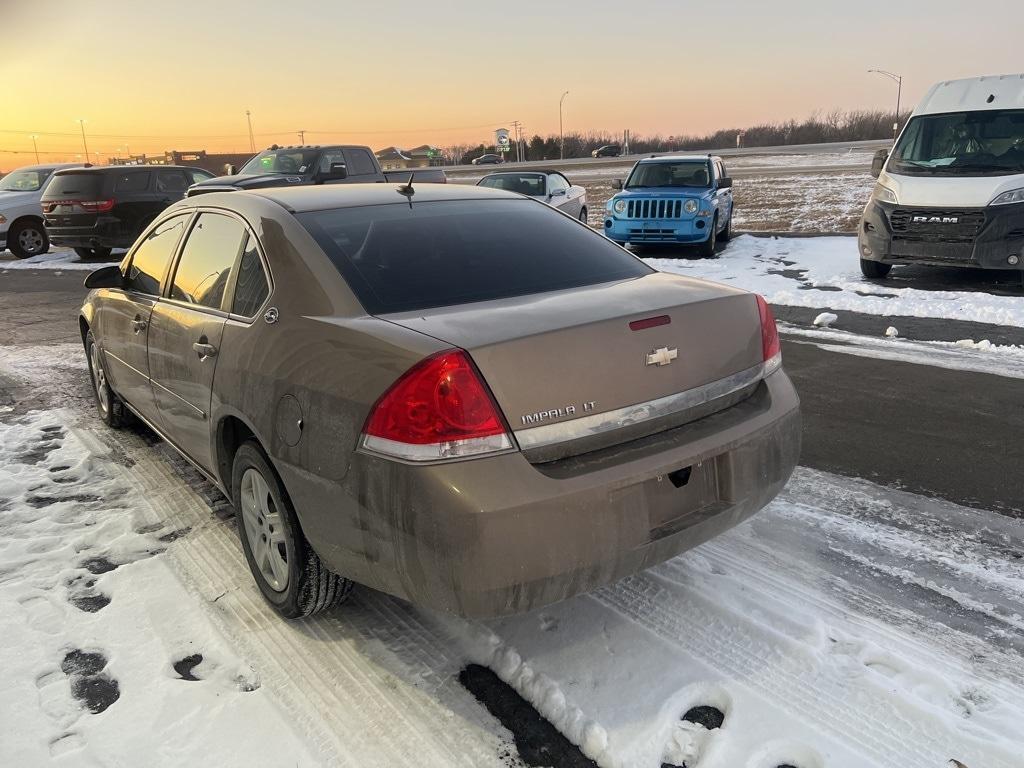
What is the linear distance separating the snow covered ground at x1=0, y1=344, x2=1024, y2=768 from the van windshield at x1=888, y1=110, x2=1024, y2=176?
7554 mm

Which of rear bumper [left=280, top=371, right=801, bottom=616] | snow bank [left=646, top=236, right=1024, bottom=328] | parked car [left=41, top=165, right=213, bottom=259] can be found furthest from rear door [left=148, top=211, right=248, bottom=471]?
parked car [left=41, top=165, right=213, bottom=259]

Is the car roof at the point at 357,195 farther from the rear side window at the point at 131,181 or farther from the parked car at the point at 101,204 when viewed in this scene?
the rear side window at the point at 131,181

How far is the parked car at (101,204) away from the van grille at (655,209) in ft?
31.3

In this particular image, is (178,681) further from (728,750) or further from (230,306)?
(728,750)

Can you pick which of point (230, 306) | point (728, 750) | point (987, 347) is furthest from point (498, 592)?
point (987, 347)

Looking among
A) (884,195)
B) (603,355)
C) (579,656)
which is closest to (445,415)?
(603,355)

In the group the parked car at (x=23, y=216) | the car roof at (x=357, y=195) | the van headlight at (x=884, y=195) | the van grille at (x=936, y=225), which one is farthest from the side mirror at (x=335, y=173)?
the car roof at (x=357, y=195)

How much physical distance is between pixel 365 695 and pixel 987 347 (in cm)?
644

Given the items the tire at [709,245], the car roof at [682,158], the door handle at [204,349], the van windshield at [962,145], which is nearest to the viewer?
the door handle at [204,349]

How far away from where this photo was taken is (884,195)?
32.9ft

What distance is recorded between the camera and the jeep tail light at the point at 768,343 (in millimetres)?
3035

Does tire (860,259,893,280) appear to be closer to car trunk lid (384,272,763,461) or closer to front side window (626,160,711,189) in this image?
front side window (626,160,711,189)

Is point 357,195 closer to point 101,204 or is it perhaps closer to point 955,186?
point 955,186

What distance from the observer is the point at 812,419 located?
17.0 feet
